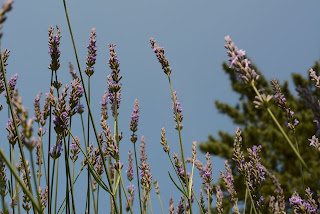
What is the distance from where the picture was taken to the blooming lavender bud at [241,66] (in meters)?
1.35

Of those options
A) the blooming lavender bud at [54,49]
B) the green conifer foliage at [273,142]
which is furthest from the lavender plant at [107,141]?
the green conifer foliage at [273,142]

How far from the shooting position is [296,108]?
17.5 meters

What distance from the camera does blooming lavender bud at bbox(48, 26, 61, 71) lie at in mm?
2239

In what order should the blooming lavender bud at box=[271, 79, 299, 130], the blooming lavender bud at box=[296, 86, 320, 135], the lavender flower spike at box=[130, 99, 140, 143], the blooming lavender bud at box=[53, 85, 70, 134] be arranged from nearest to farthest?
the blooming lavender bud at box=[296, 86, 320, 135], the blooming lavender bud at box=[53, 85, 70, 134], the blooming lavender bud at box=[271, 79, 299, 130], the lavender flower spike at box=[130, 99, 140, 143]

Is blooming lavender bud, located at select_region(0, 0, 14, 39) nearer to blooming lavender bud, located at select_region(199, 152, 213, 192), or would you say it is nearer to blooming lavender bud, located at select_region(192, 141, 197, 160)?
blooming lavender bud, located at select_region(192, 141, 197, 160)

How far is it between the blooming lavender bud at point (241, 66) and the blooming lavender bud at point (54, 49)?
3.93ft

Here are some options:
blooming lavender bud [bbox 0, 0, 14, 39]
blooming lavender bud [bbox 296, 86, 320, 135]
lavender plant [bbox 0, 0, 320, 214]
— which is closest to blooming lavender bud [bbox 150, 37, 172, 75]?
lavender plant [bbox 0, 0, 320, 214]

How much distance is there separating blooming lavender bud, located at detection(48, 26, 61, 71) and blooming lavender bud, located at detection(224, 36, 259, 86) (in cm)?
120

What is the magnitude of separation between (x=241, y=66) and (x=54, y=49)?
134 centimetres

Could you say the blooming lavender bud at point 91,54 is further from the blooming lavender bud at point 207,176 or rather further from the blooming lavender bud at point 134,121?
the blooming lavender bud at point 207,176

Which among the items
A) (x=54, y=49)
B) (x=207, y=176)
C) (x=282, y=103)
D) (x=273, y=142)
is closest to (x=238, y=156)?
(x=282, y=103)

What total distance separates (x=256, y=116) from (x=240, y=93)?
1585mm

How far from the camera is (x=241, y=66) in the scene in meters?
1.36

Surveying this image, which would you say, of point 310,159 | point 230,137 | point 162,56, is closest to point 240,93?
point 230,137
